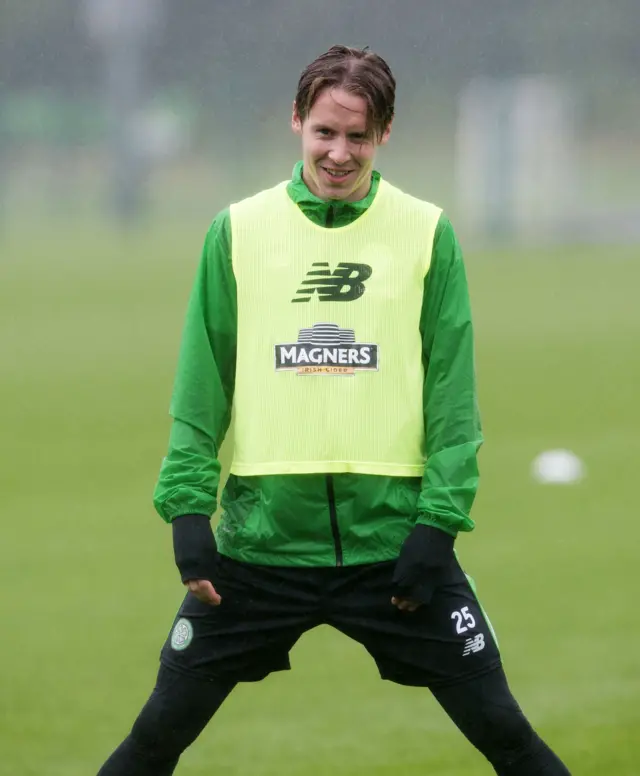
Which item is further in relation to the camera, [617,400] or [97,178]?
[97,178]

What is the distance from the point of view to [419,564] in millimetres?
2996

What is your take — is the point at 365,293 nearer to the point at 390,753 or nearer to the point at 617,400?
the point at 390,753

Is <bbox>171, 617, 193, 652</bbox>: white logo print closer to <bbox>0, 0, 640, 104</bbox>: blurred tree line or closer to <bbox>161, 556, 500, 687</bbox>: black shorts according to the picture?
<bbox>161, 556, 500, 687</bbox>: black shorts

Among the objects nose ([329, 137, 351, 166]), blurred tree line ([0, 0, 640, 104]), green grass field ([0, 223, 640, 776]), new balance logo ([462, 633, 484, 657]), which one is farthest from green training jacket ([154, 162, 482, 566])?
blurred tree line ([0, 0, 640, 104])

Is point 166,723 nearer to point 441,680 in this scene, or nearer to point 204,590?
point 204,590

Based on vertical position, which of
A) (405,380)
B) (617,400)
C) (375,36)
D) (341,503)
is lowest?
(617,400)

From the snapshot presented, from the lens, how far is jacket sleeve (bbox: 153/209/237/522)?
308cm

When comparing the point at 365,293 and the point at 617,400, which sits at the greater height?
the point at 365,293

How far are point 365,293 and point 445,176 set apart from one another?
72.8 feet

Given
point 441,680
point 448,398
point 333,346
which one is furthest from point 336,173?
point 441,680

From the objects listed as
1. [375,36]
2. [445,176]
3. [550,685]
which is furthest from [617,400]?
[445,176]

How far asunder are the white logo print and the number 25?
499 millimetres

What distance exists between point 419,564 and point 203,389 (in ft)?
1.71

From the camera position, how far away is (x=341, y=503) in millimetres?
3082
